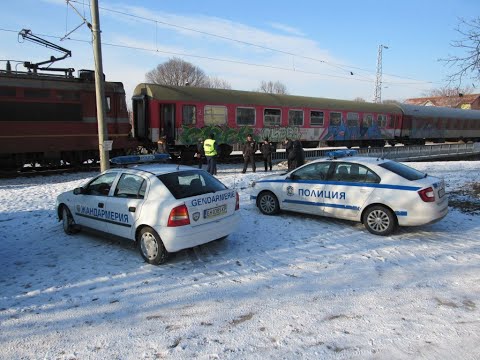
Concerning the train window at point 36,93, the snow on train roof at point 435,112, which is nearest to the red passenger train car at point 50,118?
the train window at point 36,93

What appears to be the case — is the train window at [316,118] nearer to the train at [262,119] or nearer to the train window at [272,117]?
the train at [262,119]

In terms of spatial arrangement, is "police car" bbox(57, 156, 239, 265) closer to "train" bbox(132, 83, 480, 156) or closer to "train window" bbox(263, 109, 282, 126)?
"train" bbox(132, 83, 480, 156)

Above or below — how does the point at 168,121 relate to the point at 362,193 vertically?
above

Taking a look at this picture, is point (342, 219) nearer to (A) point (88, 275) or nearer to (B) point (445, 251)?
(B) point (445, 251)

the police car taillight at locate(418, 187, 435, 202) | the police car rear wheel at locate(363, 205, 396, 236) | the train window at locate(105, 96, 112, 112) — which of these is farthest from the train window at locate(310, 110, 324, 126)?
the police car taillight at locate(418, 187, 435, 202)

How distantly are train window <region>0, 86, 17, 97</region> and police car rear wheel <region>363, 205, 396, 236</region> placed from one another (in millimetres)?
11756

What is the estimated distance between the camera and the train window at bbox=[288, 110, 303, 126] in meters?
20.7

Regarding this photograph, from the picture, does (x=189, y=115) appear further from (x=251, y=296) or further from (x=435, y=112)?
(x=435, y=112)

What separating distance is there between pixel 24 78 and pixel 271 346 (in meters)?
13.1

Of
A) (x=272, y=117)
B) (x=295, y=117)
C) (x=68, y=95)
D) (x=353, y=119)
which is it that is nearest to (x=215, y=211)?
(x=68, y=95)

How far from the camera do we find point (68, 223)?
684 cm

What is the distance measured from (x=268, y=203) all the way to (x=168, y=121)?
31.4 feet

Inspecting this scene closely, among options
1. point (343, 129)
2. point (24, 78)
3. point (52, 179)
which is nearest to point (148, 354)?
point (52, 179)

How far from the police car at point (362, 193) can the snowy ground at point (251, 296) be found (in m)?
0.34
